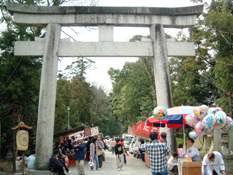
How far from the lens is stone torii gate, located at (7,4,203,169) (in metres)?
20.2

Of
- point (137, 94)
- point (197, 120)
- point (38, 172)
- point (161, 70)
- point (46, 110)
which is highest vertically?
point (137, 94)

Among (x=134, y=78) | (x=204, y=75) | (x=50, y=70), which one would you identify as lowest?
(x=50, y=70)

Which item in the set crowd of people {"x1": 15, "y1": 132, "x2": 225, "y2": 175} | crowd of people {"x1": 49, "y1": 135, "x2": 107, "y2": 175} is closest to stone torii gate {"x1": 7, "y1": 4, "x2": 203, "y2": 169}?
crowd of people {"x1": 49, "y1": 135, "x2": 107, "y2": 175}

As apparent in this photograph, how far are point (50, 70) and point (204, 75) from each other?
1493cm

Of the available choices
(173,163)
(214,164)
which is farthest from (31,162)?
(214,164)

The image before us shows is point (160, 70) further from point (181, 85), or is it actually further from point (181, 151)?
point (181, 85)

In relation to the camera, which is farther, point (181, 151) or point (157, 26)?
Answer: point (157, 26)

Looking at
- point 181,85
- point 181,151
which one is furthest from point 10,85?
point 181,85

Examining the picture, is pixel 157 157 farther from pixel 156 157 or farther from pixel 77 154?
pixel 77 154

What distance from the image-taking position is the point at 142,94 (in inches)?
1998

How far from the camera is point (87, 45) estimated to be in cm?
2053

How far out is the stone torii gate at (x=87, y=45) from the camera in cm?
2017

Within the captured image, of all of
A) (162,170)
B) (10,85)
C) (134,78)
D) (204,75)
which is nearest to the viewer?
(162,170)

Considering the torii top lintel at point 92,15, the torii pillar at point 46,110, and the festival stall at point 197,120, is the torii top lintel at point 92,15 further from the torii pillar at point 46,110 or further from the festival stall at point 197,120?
the festival stall at point 197,120
